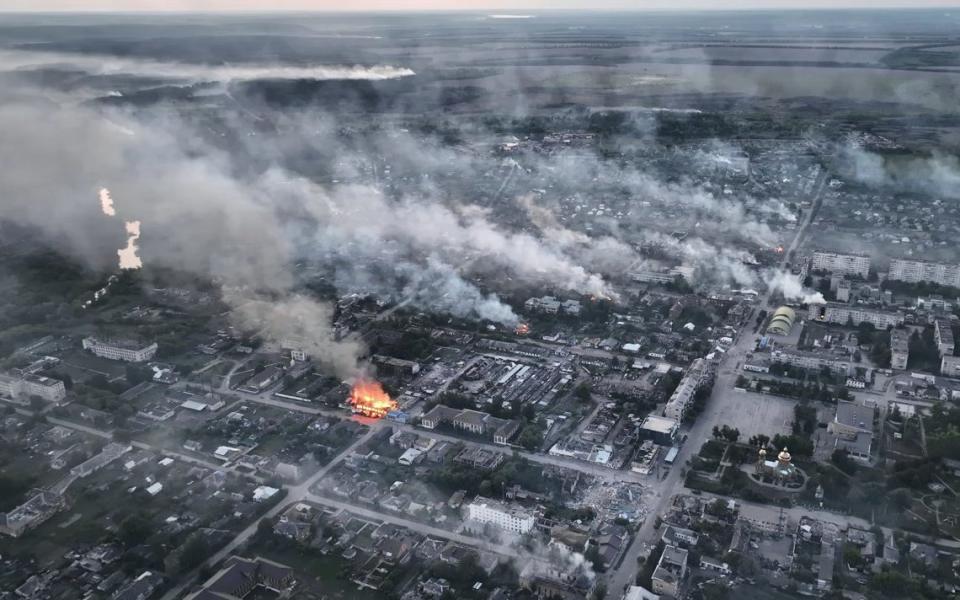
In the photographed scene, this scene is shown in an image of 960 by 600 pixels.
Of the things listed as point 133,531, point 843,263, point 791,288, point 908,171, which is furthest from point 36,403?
point 908,171

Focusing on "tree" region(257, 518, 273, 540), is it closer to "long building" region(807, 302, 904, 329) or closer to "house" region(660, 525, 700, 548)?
"house" region(660, 525, 700, 548)

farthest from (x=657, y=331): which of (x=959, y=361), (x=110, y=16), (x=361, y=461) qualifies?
(x=110, y=16)

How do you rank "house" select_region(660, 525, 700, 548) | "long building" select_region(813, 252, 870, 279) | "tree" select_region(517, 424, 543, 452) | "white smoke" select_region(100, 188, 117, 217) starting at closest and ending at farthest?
"house" select_region(660, 525, 700, 548) → "tree" select_region(517, 424, 543, 452) → "long building" select_region(813, 252, 870, 279) → "white smoke" select_region(100, 188, 117, 217)

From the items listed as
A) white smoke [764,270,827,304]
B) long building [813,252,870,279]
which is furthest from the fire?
long building [813,252,870,279]

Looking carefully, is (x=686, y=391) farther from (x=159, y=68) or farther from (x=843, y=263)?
(x=159, y=68)

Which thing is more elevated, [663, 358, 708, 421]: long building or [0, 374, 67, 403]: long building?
[0, 374, 67, 403]: long building

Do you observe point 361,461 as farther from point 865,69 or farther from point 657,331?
point 865,69

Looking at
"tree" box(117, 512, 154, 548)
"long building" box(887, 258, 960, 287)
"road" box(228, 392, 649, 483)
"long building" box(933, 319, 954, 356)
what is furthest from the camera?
"long building" box(887, 258, 960, 287)
